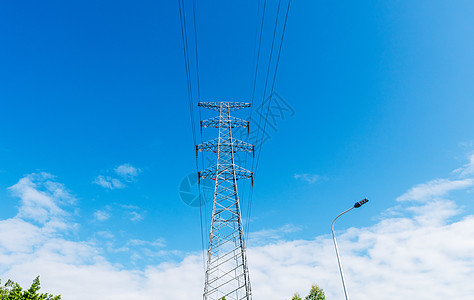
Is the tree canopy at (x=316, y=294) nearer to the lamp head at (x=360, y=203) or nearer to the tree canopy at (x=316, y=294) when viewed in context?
the tree canopy at (x=316, y=294)

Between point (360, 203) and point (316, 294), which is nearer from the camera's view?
point (360, 203)

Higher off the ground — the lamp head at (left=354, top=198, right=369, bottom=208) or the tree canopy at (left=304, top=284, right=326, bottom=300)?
the lamp head at (left=354, top=198, right=369, bottom=208)

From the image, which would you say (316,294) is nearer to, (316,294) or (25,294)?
(316,294)

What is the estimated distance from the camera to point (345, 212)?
17.4m

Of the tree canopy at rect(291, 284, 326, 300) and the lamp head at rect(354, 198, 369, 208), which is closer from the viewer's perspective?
the lamp head at rect(354, 198, 369, 208)

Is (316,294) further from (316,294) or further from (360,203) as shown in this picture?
(360,203)

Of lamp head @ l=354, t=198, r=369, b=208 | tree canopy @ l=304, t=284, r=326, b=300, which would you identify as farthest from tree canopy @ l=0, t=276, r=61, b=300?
tree canopy @ l=304, t=284, r=326, b=300

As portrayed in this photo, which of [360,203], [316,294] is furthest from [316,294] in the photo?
[360,203]

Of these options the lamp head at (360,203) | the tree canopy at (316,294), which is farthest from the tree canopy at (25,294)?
the tree canopy at (316,294)

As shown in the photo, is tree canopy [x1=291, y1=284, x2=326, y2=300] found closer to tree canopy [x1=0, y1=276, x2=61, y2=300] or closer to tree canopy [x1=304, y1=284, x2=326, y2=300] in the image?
tree canopy [x1=304, y1=284, x2=326, y2=300]

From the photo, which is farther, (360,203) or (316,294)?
(316,294)

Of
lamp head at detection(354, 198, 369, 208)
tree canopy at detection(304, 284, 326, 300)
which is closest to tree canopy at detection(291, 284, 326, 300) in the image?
tree canopy at detection(304, 284, 326, 300)

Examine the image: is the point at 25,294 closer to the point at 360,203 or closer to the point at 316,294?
the point at 360,203

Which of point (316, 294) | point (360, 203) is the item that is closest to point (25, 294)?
point (360, 203)
